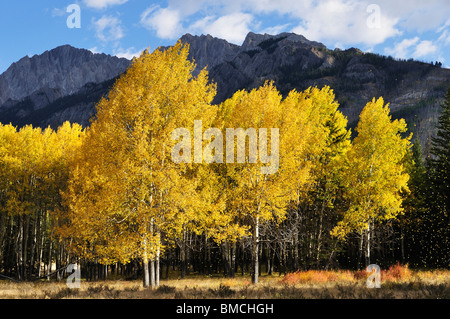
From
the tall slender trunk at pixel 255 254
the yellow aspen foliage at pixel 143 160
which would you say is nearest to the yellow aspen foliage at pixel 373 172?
the tall slender trunk at pixel 255 254

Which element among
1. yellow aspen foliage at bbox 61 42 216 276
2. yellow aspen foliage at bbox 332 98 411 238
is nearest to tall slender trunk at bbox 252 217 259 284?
yellow aspen foliage at bbox 61 42 216 276

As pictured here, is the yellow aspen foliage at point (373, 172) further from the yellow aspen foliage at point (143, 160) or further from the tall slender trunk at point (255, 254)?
the yellow aspen foliage at point (143, 160)

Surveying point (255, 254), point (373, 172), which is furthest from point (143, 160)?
point (373, 172)

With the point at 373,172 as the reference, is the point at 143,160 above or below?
above

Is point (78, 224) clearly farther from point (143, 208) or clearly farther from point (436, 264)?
point (436, 264)

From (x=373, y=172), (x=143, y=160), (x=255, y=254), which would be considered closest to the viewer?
(x=143, y=160)

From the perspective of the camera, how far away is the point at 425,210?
27.6m

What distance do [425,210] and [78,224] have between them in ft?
92.5

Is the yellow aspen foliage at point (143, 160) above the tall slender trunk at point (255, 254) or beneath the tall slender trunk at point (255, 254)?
above

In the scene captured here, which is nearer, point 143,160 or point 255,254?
point 143,160

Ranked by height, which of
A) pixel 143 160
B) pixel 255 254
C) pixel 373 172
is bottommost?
pixel 255 254

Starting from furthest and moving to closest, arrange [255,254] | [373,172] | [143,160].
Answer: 1. [373,172]
2. [255,254]
3. [143,160]

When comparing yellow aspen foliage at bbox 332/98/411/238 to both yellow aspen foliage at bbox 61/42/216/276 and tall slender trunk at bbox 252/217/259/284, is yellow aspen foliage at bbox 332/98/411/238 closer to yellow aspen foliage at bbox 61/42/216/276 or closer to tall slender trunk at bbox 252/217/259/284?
tall slender trunk at bbox 252/217/259/284

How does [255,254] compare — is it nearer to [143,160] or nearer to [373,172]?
[143,160]
